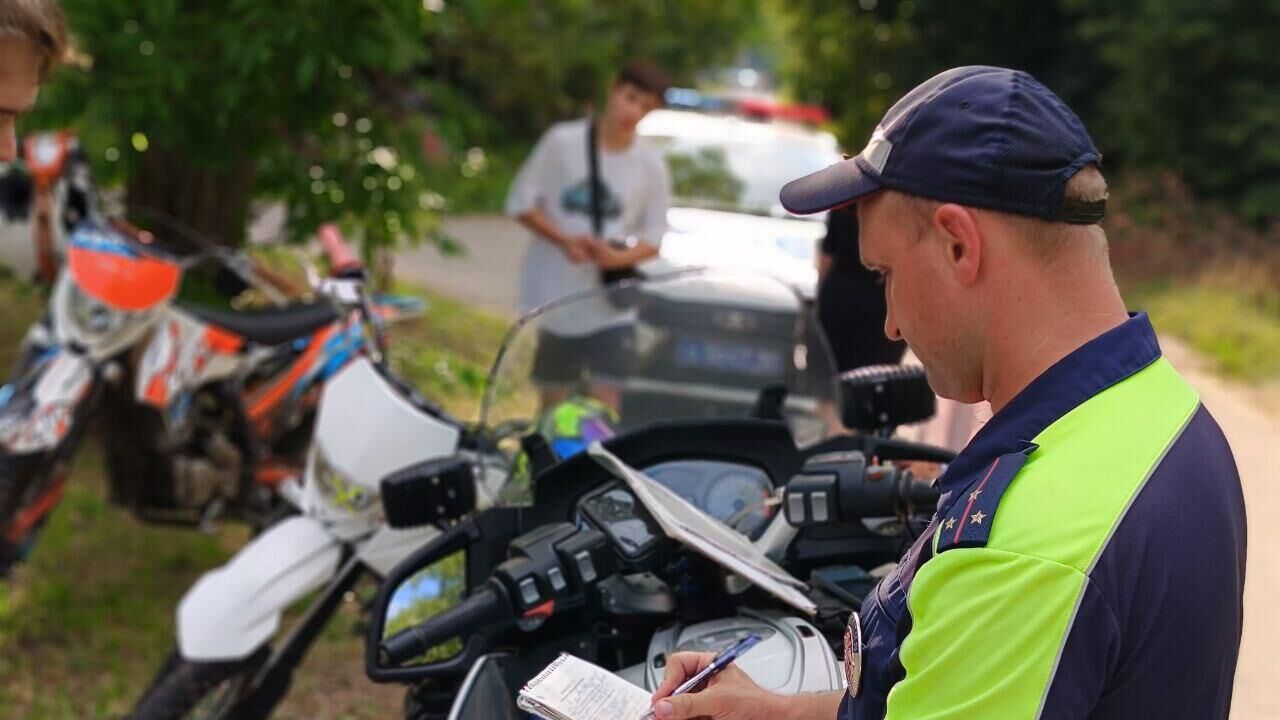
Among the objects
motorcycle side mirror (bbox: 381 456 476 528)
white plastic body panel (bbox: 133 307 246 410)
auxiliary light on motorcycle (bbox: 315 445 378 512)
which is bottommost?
white plastic body panel (bbox: 133 307 246 410)

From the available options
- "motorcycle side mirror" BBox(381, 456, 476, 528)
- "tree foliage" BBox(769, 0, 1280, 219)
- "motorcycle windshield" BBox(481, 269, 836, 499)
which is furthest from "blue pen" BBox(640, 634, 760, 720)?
"tree foliage" BBox(769, 0, 1280, 219)

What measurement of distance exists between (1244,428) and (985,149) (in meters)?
7.86

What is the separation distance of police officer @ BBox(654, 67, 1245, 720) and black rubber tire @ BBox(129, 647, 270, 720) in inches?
72.9

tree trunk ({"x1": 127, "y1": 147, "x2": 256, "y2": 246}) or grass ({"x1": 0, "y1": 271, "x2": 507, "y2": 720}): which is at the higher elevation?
tree trunk ({"x1": 127, "y1": 147, "x2": 256, "y2": 246})

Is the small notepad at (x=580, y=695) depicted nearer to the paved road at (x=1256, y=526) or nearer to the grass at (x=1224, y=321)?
→ the paved road at (x=1256, y=526)

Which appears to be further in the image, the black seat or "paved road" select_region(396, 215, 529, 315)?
"paved road" select_region(396, 215, 529, 315)

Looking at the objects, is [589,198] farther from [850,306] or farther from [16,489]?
[16,489]

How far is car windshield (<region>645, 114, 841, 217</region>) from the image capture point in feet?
23.3

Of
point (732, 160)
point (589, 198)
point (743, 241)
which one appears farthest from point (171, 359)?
point (732, 160)

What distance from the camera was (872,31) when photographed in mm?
22297

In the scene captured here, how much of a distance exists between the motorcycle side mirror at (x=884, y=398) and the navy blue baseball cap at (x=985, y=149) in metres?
1.02

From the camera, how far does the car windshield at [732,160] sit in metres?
7.11

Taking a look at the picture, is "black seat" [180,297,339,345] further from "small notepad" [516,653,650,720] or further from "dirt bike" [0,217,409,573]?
"small notepad" [516,653,650,720]

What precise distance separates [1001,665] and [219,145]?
4373 millimetres
